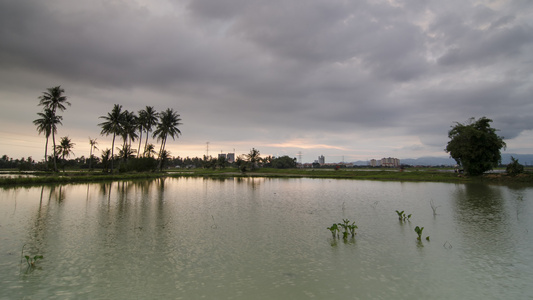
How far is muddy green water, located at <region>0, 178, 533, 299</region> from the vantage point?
7859mm

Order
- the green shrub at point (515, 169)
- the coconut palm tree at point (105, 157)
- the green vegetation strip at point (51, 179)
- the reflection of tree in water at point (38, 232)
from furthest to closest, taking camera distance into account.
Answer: the coconut palm tree at point (105, 157) → the green shrub at point (515, 169) → the green vegetation strip at point (51, 179) → the reflection of tree in water at point (38, 232)

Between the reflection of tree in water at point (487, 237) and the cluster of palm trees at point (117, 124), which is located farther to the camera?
the cluster of palm trees at point (117, 124)

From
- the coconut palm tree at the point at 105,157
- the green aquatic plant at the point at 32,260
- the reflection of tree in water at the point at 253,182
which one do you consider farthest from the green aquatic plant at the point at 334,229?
the coconut palm tree at the point at 105,157

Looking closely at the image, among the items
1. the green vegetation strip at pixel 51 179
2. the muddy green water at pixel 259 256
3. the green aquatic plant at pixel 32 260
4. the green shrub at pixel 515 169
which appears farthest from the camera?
the green shrub at pixel 515 169

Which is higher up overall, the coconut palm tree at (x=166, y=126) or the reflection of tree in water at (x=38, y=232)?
the coconut palm tree at (x=166, y=126)

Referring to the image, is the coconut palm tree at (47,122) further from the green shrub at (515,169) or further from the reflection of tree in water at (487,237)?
the green shrub at (515,169)

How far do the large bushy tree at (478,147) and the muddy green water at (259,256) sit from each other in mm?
36213

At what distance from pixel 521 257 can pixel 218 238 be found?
1271 centimetres

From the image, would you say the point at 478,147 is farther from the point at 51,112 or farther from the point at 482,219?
the point at 51,112

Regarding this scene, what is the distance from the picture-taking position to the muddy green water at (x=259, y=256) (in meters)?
7.86

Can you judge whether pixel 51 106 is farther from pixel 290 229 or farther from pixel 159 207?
pixel 290 229

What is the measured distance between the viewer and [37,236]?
12945mm

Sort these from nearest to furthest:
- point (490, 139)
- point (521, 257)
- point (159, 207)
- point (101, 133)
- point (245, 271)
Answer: point (245, 271) → point (521, 257) → point (159, 207) → point (490, 139) → point (101, 133)

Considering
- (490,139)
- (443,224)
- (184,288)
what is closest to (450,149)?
(490,139)
